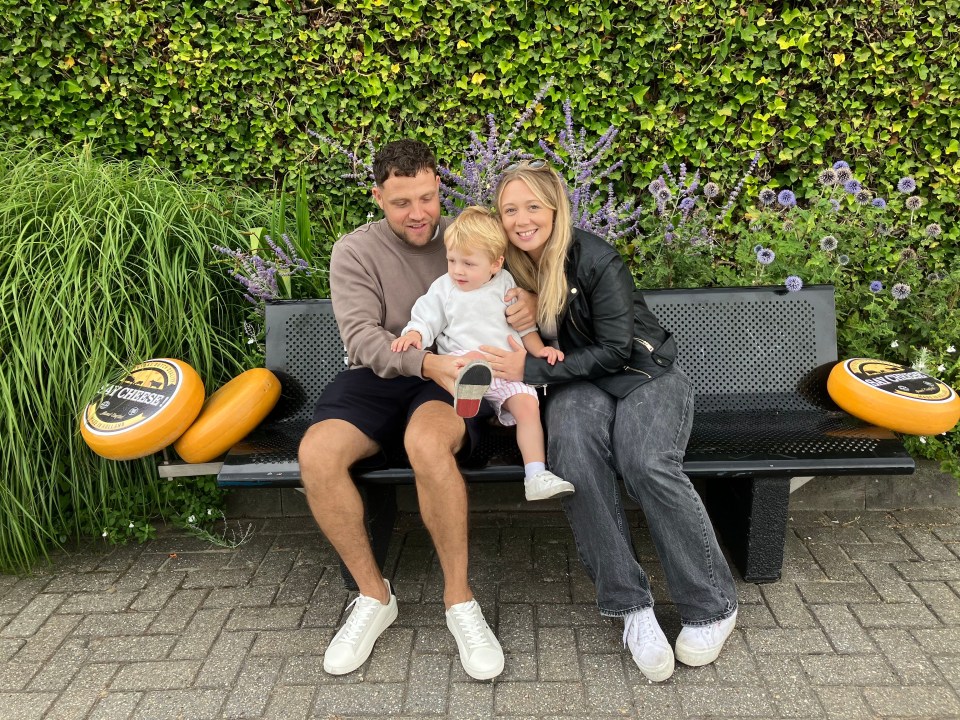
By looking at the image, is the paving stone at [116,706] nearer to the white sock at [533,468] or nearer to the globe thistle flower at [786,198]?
the white sock at [533,468]

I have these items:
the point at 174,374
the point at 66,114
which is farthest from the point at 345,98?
the point at 174,374

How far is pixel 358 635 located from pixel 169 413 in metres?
1.11

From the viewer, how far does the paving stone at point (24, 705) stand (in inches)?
92.8

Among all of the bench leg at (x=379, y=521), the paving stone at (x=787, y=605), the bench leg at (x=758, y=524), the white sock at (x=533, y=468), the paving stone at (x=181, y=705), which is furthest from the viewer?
the bench leg at (x=379, y=521)

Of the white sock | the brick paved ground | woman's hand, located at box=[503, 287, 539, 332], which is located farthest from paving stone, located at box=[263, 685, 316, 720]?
woman's hand, located at box=[503, 287, 539, 332]

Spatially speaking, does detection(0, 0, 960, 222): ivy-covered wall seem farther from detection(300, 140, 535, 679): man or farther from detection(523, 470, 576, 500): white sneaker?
detection(523, 470, 576, 500): white sneaker

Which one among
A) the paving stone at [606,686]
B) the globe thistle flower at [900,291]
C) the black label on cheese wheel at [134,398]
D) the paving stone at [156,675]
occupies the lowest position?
the paving stone at [606,686]

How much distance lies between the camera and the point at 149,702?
7.84 feet

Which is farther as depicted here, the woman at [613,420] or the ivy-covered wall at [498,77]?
the ivy-covered wall at [498,77]

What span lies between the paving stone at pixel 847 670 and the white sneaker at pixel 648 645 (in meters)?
0.47

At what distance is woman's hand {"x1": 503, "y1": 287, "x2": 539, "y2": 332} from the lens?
2834 mm

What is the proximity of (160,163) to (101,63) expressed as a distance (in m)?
0.60

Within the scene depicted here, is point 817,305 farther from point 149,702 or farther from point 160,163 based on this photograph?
point 160,163

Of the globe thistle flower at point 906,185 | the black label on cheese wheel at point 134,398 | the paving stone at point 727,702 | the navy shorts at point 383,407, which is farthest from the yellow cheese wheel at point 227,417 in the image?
the globe thistle flower at point 906,185
